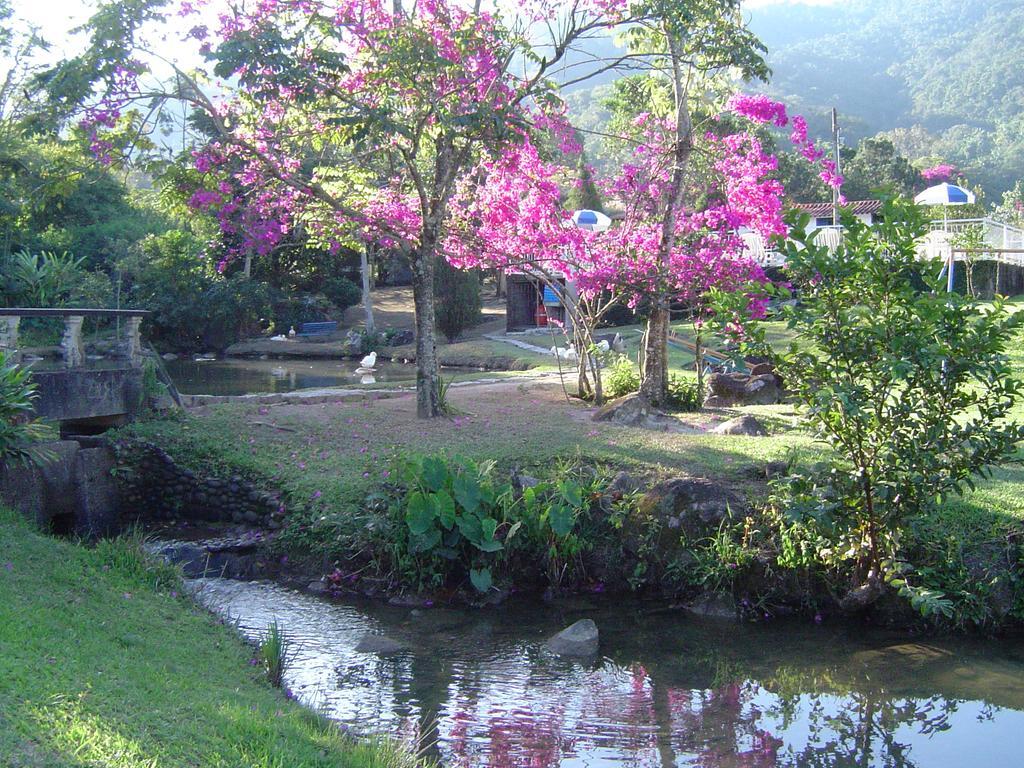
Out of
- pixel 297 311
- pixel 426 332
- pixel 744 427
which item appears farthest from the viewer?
pixel 297 311

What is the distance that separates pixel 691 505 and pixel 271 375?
58.7ft

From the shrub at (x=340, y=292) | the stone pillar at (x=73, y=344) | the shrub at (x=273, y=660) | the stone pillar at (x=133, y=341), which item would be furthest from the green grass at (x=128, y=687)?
the shrub at (x=340, y=292)

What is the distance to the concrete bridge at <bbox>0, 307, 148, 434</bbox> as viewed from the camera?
1120cm

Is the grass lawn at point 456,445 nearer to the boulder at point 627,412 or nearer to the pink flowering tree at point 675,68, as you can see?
the boulder at point 627,412

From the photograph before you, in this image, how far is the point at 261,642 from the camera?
7.60 metres

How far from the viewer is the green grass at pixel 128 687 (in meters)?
4.50

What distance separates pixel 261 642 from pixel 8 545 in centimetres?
239

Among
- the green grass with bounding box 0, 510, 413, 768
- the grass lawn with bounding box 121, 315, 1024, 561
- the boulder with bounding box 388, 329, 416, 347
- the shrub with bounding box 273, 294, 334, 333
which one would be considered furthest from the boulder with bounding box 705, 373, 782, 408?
the shrub with bounding box 273, 294, 334, 333

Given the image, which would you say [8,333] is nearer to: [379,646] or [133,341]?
[133,341]

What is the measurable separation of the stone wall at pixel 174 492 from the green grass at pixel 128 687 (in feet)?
10.1

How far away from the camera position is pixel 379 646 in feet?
26.9

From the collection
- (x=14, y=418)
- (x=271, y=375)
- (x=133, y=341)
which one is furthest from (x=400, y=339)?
(x=14, y=418)

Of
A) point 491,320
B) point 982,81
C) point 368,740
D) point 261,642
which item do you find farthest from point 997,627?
point 982,81

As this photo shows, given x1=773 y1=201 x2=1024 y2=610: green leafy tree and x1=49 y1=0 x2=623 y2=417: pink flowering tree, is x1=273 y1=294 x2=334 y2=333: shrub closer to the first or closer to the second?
x1=49 y1=0 x2=623 y2=417: pink flowering tree
